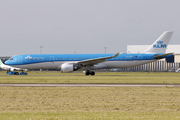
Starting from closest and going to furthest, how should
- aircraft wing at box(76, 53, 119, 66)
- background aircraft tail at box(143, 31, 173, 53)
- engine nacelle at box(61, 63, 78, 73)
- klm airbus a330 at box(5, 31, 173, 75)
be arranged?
engine nacelle at box(61, 63, 78, 73), aircraft wing at box(76, 53, 119, 66), klm airbus a330 at box(5, 31, 173, 75), background aircraft tail at box(143, 31, 173, 53)

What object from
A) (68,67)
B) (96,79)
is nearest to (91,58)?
(68,67)

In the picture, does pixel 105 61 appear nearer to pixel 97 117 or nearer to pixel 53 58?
pixel 53 58

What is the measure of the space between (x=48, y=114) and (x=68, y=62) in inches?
1513

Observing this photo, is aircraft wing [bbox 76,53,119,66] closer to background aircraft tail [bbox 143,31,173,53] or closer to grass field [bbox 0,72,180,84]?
grass field [bbox 0,72,180,84]

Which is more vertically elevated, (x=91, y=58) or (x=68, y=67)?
(x=91, y=58)

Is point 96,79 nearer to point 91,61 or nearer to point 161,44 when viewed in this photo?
point 91,61

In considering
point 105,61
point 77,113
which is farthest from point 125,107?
point 105,61

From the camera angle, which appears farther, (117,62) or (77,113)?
(117,62)

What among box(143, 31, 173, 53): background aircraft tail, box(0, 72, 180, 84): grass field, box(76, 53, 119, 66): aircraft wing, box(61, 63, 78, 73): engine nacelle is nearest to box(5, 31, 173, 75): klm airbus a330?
box(76, 53, 119, 66): aircraft wing

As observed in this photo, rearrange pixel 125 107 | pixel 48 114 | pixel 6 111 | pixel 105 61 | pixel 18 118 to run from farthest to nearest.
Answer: pixel 105 61, pixel 125 107, pixel 6 111, pixel 48 114, pixel 18 118

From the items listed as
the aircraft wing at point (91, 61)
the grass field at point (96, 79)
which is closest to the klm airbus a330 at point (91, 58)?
the aircraft wing at point (91, 61)

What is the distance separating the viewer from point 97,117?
1003 centimetres

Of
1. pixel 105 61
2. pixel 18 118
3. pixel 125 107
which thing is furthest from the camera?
pixel 105 61

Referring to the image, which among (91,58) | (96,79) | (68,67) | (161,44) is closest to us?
(96,79)
